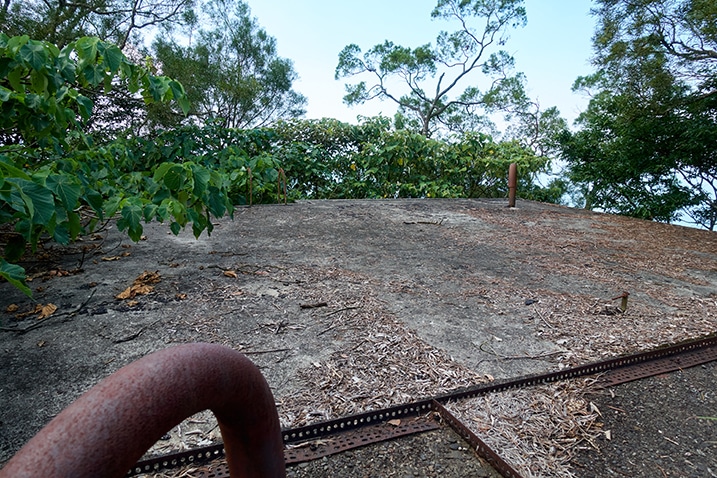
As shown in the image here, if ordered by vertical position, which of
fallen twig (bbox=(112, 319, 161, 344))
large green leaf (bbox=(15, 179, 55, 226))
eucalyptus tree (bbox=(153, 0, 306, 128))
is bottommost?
fallen twig (bbox=(112, 319, 161, 344))

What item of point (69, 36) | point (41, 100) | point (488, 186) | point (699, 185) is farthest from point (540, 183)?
point (69, 36)

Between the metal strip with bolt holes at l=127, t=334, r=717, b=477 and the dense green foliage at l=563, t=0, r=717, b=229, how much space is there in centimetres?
432

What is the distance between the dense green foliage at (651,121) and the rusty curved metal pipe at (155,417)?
5.62m

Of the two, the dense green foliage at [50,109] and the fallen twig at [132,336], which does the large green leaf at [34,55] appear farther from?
the fallen twig at [132,336]

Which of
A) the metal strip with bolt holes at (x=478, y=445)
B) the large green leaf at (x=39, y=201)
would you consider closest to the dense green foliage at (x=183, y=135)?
the large green leaf at (x=39, y=201)

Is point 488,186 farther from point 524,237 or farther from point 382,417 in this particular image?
point 382,417

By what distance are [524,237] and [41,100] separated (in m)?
3.13

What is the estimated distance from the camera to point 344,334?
64.5 inches

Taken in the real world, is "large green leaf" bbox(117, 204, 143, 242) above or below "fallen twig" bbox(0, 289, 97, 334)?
above

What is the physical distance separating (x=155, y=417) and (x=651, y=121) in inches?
279

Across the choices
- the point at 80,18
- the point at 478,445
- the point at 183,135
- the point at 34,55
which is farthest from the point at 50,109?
the point at 80,18

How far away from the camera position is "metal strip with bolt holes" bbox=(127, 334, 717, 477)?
0.99 m

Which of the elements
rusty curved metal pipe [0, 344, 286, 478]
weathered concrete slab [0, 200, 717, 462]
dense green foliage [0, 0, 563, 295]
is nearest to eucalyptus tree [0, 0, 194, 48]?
dense green foliage [0, 0, 563, 295]

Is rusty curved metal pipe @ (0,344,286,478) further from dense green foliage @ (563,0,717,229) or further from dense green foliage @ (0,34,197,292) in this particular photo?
dense green foliage @ (563,0,717,229)
